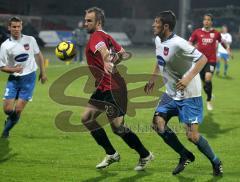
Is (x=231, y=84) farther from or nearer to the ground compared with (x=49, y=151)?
nearer to the ground

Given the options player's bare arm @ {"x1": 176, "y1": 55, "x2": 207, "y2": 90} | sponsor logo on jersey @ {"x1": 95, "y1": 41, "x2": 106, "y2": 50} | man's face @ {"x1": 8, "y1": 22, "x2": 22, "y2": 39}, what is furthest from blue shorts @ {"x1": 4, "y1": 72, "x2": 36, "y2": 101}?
player's bare arm @ {"x1": 176, "y1": 55, "x2": 207, "y2": 90}

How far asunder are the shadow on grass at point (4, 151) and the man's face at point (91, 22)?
2.81m

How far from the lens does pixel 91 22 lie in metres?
8.55

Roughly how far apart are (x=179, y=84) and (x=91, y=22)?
168cm

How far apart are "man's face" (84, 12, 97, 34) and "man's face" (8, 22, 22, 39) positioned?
292cm

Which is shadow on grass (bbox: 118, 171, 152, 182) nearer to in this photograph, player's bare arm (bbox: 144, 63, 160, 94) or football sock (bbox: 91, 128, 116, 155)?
football sock (bbox: 91, 128, 116, 155)

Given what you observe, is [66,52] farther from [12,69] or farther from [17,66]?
[17,66]

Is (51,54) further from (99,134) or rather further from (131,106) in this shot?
(99,134)

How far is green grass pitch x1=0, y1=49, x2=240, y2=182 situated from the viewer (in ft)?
28.6

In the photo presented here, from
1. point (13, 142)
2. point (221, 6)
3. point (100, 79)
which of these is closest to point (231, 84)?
point (13, 142)

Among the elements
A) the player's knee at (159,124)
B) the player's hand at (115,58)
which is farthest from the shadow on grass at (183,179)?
the player's hand at (115,58)

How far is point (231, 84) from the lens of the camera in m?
23.3

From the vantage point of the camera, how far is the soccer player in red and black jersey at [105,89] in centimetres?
848

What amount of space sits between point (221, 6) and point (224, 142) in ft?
141
